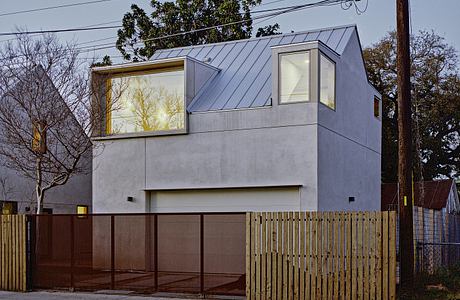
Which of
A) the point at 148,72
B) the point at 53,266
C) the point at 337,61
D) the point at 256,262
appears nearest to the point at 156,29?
the point at 148,72

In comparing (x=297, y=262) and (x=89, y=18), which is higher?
(x=89, y=18)


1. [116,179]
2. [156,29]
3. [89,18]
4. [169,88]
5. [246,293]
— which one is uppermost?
[156,29]

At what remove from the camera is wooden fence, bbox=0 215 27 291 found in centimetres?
1481

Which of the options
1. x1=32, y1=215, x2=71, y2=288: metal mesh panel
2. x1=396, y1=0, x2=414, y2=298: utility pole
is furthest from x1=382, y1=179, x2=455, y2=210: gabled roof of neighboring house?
x1=32, y1=215, x2=71, y2=288: metal mesh panel

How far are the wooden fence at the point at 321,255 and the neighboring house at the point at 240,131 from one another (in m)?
4.09

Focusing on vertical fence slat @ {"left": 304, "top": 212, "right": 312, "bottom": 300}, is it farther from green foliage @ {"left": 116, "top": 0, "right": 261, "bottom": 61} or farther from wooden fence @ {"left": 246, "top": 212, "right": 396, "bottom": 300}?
green foliage @ {"left": 116, "top": 0, "right": 261, "bottom": 61}

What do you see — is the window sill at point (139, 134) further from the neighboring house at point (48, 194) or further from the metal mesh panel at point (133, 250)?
the metal mesh panel at point (133, 250)

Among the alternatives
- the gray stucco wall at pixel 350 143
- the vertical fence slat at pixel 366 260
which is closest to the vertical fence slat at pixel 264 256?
the vertical fence slat at pixel 366 260

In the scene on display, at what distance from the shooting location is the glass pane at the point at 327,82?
1716cm

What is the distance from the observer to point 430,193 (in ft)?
125

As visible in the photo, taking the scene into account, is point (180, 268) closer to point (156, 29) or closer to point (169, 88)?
point (169, 88)

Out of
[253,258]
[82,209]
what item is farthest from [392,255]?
[82,209]

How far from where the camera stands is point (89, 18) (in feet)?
76.7

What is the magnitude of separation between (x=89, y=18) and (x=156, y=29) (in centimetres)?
1147
